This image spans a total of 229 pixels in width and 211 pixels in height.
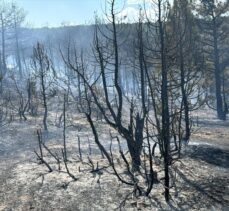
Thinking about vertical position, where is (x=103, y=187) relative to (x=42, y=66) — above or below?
below

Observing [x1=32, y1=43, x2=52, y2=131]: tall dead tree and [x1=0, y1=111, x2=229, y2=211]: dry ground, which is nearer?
[x1=0, y1=111, x2=229, y2=211]: dry ground

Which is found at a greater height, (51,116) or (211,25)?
(211,25)

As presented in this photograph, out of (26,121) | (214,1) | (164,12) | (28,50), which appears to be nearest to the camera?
(164,12)

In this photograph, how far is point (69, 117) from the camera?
1034 inches

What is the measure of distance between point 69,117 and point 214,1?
14.3 meters

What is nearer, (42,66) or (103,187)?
(103,187)

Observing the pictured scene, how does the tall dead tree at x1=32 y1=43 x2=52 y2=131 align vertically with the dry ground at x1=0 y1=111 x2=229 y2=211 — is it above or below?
above

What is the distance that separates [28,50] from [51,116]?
151 ft

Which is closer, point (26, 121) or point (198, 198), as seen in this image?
point (198, 198)

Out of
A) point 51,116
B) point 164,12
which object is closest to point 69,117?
point 51,116

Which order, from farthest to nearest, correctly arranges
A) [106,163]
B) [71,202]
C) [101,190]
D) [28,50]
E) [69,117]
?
[28,50], [69,117], [106,163], [101,190], [71,202]

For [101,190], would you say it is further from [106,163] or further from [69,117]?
[69,117]

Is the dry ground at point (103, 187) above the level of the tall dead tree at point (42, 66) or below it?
below

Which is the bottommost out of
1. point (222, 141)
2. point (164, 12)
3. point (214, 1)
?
point (222, 141)
